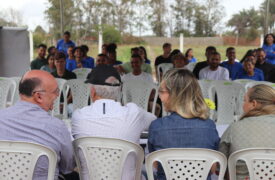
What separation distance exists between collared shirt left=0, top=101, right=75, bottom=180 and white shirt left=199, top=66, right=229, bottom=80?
3.89 m

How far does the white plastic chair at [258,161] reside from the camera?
67.7 inches

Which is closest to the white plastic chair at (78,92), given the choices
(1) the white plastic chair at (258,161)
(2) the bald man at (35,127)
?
(2) the bald man at (35,127)

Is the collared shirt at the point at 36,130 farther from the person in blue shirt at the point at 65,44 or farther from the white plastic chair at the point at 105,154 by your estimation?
the person in blue shirt at the point at 65,44

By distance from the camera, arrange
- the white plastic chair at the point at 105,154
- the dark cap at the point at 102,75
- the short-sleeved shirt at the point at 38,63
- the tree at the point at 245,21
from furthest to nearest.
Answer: the tree at the point at 245,21 → the short-sleeved shirt at the point at 38,63 → the dark cap at the point at 102,75 → the white plastic chair at the point at 105,154

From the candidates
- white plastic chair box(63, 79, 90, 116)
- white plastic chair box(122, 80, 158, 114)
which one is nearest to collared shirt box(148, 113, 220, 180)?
white plastic chair box(122, 80, 158, 114)

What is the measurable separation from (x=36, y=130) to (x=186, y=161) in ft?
2.82

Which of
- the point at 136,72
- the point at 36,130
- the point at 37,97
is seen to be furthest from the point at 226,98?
the point at 36,130

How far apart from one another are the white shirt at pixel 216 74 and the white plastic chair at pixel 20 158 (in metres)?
4.02

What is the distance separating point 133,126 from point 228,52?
4595 mm

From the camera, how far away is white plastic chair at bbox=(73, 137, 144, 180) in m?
1.86

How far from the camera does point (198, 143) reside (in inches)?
77.2

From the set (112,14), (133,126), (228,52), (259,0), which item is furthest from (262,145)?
(112,14)

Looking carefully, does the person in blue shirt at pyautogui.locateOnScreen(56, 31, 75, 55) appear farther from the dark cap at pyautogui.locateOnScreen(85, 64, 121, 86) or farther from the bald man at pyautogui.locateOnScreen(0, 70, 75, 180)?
the bald man at pyautogui.locateOnScreen(0, 70, 75, 180)

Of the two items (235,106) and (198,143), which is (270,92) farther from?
(235,106)
